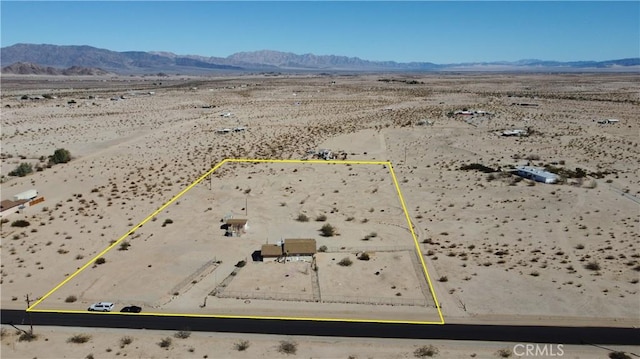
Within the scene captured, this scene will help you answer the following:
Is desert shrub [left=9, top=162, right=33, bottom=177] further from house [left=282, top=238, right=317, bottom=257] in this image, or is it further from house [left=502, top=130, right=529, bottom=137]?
house [left=502, top=130, right=529, bottom=137]

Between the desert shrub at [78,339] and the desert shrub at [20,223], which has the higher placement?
the desert shrub at [20,223]

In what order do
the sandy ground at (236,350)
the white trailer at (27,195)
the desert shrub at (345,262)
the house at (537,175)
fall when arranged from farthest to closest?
1. the house at (537,175)
2. the white trailer at (27,195)
3. the desert shrub at (345,262)
4. the sandy ground at (236,350)

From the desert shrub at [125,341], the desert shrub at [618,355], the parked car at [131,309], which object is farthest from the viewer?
the parked car at [131,309]

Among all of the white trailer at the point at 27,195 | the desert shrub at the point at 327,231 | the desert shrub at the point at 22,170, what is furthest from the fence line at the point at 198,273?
the desert shrub at the point at 22,170

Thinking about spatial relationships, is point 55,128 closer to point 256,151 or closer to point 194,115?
point 194,115

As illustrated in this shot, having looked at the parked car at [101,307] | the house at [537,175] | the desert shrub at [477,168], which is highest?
the house at [537,175]

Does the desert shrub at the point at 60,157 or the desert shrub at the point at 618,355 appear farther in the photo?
the desert shrub at the point at 60,157

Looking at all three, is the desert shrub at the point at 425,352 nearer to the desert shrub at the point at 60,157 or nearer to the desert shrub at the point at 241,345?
the desert shrub at the point at 241,345

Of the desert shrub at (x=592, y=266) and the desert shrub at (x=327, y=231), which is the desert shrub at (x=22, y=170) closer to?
the desert shrub at (x=327, y=231)
